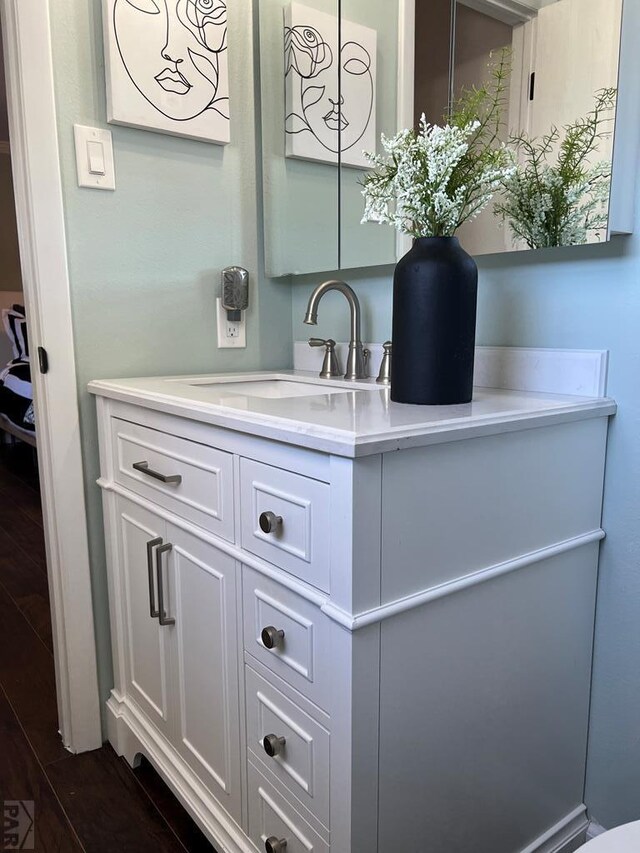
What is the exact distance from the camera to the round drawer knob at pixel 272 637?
83 centimetres

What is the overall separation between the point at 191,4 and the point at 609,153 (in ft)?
3.27

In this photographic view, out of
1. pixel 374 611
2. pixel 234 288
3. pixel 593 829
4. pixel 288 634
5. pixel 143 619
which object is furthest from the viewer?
pixel 234 288

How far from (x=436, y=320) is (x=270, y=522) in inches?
14.9

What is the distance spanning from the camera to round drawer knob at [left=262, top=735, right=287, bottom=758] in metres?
0.85

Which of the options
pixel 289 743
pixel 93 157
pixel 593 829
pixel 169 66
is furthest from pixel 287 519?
pixel 169 66

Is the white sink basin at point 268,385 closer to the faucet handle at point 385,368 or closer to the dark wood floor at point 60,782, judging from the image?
the faucet handle at point 385,368

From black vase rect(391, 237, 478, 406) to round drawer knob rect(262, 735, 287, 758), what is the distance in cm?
51

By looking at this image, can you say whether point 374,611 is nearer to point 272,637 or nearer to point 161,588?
point 272,637

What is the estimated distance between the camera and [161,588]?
1.16 meters

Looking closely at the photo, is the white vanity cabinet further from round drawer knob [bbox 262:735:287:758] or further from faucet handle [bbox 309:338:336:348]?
faucet handle [bbox 309:338:336:348]

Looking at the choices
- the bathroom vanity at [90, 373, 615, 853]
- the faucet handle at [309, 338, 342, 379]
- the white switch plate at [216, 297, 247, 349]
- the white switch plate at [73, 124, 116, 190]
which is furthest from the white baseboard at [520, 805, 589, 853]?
the white switch plate at [73, 124, 116, 190]

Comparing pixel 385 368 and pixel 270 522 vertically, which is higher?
pixel 385 368

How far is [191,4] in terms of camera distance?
4.50 feet

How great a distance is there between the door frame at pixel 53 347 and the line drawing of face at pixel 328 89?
1.83ft
